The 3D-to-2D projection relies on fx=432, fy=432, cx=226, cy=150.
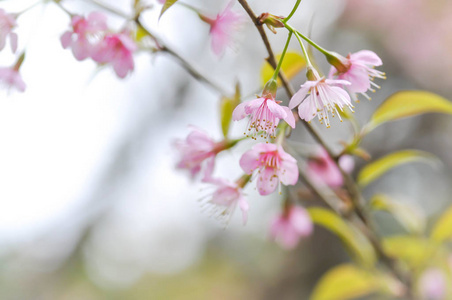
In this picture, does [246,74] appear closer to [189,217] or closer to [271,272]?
[271,272]

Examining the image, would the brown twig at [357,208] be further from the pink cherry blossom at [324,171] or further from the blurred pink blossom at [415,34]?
the blurred pink blossom at [415,34]

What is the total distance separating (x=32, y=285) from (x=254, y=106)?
244cm

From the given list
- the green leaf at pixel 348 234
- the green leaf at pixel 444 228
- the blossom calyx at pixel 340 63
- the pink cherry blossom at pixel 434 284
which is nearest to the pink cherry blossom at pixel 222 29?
the blossom calyx at pixel 340 63

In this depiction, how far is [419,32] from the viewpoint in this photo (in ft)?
5.98

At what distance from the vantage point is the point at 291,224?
70cm

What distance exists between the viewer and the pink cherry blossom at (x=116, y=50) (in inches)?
19.5

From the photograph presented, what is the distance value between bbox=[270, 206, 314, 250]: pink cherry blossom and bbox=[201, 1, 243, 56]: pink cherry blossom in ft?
0.98

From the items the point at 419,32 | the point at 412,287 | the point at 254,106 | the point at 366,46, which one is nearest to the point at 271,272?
the point at 366,46

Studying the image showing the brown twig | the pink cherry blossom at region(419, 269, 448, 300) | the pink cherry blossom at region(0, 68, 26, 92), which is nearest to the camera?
the brown twig

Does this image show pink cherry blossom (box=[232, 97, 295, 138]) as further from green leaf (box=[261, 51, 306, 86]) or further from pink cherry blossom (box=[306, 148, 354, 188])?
pink cherry blossom (box=[306, 148, 354, 188])

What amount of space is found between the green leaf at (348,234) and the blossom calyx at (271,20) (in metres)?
0.36

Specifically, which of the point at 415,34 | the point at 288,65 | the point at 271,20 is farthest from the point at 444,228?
the point at 415,34

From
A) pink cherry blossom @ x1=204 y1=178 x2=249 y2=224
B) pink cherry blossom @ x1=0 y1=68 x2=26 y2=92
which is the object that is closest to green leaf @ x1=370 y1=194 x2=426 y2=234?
pink cherry blossom @ x1=204 y1=178 x2=249 y2=224

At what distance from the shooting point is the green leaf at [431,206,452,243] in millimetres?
634
